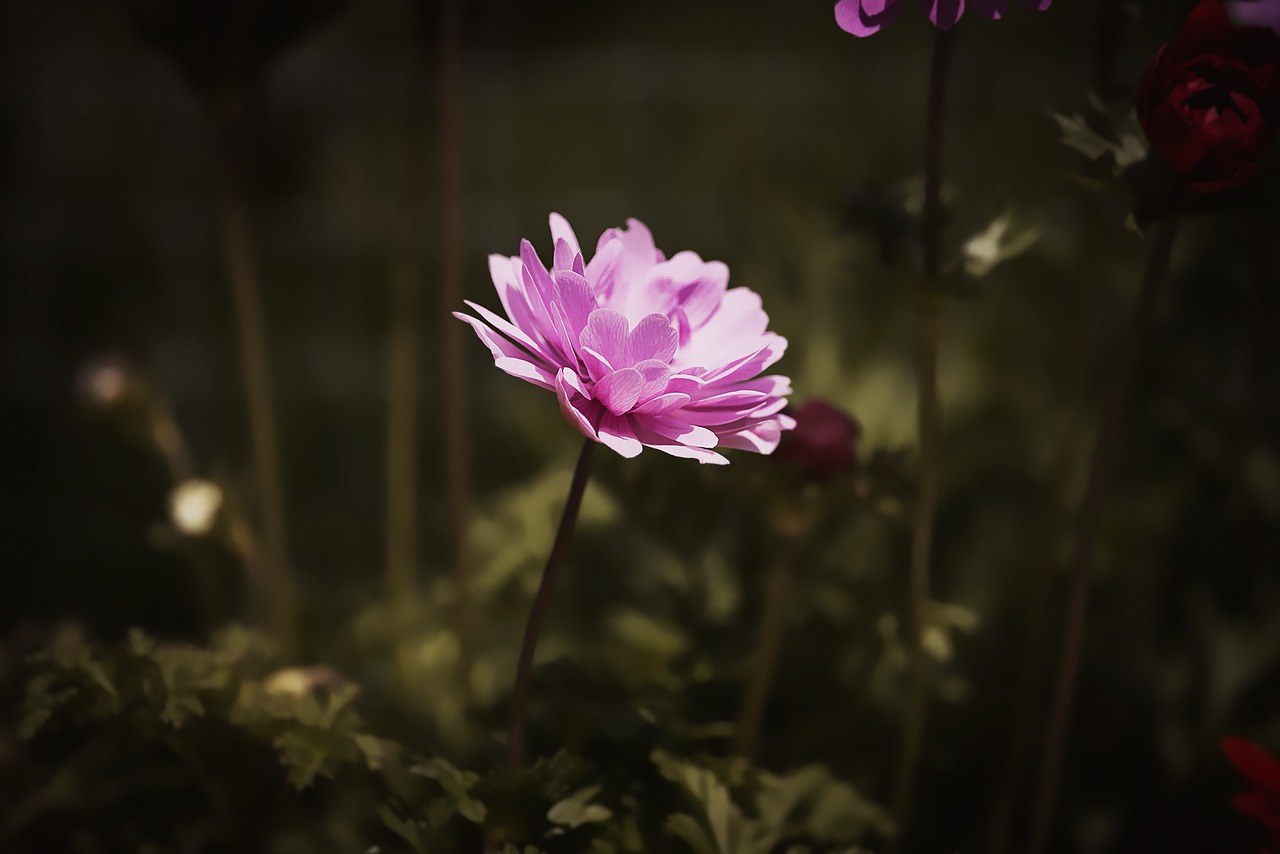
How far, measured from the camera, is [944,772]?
1.91ft

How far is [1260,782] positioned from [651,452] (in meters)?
0.32

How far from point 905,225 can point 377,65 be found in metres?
0.80

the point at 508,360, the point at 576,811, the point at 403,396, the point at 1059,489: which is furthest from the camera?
the point at 403,396

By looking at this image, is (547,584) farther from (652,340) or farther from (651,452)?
(651,452)

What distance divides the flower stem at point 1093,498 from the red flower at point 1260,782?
0.08 meters

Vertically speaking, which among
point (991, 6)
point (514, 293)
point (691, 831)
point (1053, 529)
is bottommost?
point (691, 831)

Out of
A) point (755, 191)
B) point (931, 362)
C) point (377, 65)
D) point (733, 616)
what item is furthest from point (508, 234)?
point (931, 362)

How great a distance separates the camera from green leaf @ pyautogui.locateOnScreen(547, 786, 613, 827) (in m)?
0.38

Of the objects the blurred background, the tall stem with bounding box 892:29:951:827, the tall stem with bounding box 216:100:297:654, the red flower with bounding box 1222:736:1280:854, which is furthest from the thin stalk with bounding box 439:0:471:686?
the red flower with bounding box 1222:736:1280:854

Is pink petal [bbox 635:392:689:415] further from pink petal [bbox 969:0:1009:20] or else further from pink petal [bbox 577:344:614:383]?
pink petal [bbox 969:0:1009:20]

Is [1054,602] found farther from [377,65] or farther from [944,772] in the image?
[377,65]

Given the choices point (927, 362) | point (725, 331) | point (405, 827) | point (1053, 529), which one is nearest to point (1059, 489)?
point (1053, 529)

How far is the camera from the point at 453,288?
506 millimetres

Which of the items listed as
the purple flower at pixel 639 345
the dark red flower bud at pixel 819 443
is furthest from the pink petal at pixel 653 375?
the dark red flower bud at pixel 819 443
